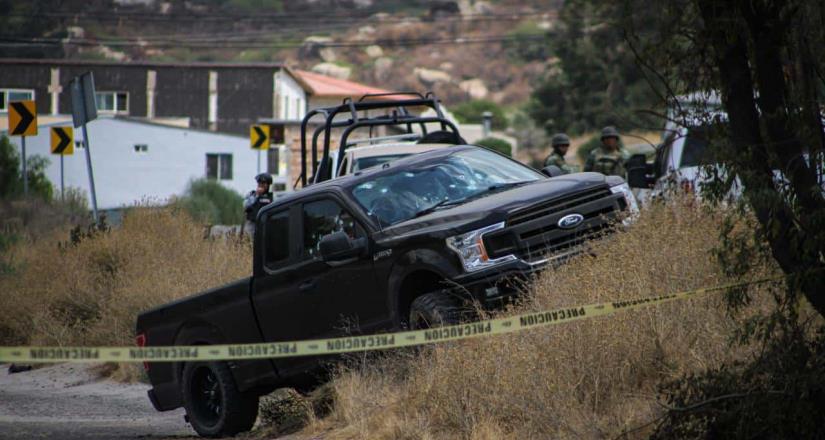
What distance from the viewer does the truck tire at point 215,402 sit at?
10.3m

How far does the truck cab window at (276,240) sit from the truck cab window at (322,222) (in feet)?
0.60

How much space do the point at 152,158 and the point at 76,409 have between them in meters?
46.6

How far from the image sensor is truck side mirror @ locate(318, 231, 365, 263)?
9.30 metres

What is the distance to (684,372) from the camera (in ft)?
23.8

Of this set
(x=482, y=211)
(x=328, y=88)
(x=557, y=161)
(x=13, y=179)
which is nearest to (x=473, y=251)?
(x=482, y=211)

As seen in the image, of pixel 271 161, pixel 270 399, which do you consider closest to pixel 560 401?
pixel 270 399

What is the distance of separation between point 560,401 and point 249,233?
414 inches

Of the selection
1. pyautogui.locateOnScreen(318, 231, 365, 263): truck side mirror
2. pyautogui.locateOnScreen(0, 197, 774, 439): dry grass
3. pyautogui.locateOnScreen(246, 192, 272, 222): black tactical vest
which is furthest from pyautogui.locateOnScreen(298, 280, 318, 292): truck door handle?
pyautogui.locateOnScreen(246, 192, 272, 222): black tactical vest

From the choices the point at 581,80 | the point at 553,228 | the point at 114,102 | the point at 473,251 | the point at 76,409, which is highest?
the point at 114,102

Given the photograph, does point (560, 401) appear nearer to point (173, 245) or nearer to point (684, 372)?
point (684, 372)

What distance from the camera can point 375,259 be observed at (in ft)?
30.8

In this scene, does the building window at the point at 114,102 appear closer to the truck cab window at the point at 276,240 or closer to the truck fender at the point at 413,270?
the truck cab window at the point at 276,240

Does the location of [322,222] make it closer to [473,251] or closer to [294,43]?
[473,251]

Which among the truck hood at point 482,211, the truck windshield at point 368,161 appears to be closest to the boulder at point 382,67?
the truck windshield at point 368,161
